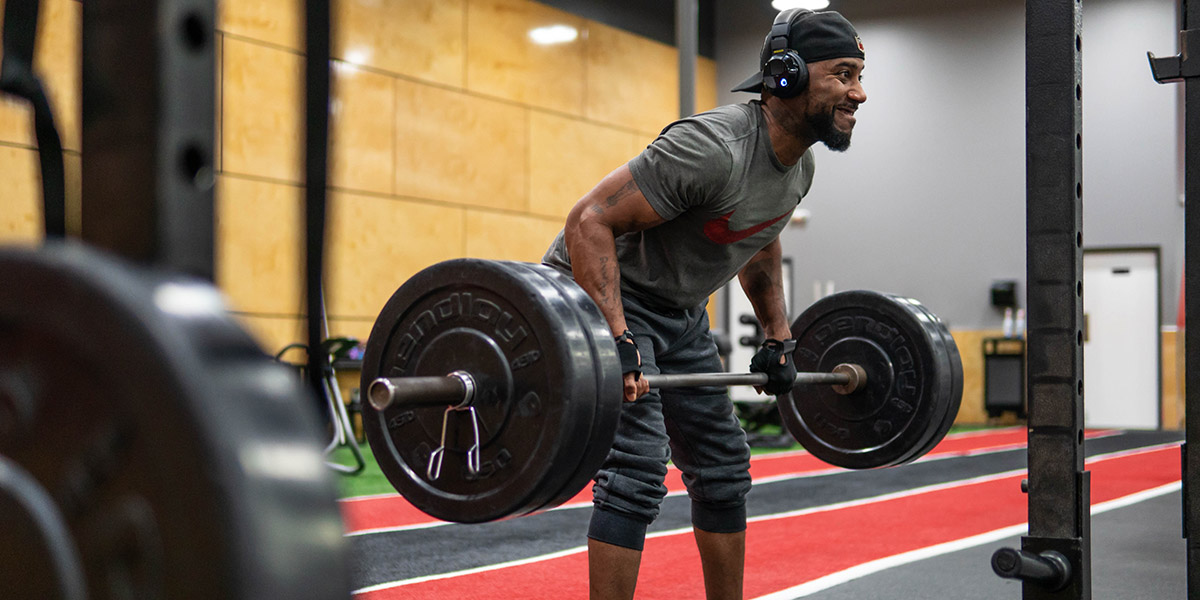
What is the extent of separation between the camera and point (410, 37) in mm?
7961

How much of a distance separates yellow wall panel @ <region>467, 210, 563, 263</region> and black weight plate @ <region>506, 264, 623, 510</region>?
22.2 ft

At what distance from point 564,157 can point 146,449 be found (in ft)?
29.0

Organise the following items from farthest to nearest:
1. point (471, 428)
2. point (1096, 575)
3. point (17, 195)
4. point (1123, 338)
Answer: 1. point (1123, 338)
2. point (17, 195)
3. point (1096, 575)
4. point (471, 428)

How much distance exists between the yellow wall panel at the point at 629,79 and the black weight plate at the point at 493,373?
8127 millimetres

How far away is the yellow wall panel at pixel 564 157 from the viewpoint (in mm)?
8984

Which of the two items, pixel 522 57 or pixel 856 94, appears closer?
pixel 856 94

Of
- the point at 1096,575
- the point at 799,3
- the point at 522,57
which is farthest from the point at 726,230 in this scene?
the point at 799,3

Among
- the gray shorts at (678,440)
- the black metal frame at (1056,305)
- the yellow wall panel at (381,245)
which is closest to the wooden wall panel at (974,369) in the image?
the yellow wall panel at (381,245)

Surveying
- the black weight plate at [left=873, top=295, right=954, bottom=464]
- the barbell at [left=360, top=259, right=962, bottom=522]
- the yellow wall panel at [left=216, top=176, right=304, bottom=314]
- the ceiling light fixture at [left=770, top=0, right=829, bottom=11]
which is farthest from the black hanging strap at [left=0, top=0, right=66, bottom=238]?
the ceiling light fixture at [left=770, top=0, right=829, bottom=11]

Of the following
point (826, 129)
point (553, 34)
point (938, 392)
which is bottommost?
point (938, 392)

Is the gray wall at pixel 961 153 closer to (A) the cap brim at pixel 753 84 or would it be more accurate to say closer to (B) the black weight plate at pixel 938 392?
(B) the black weight plate at pixel 938 392

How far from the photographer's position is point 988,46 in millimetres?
10148

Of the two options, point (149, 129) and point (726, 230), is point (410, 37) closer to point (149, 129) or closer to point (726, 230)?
point (726, 230)

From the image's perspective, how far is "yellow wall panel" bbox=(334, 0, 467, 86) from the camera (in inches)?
298
